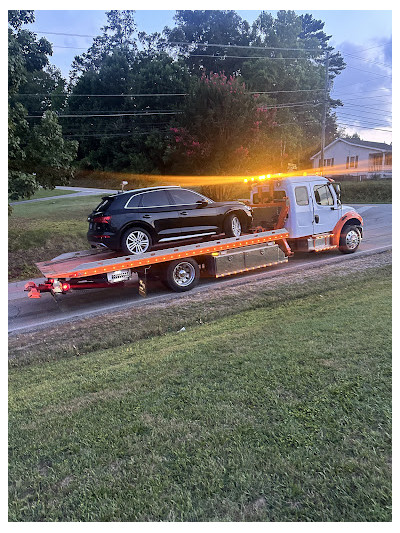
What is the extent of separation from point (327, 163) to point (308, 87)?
3016 millimetres

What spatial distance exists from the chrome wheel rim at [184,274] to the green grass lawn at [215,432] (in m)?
2.74

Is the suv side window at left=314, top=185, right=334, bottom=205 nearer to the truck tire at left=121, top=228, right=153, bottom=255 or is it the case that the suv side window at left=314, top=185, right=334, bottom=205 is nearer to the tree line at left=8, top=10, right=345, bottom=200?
the tree line at left=8, top=10, right=345, bottom=200

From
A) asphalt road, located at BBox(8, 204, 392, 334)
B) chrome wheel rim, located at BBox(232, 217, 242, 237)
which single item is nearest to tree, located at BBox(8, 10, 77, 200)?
asphalt road, located at BBox(8, 204, 392, 334)

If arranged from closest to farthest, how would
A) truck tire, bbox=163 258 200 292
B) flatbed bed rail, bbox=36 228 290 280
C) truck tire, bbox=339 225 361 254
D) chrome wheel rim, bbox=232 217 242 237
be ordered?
flatbed bed rail, bbox=36 228 290 280
truck tire, bbox=163 258 200 292
chrome wheel rim, bbox=232 217 242 237
truck tire, bbox=339 225 361 254

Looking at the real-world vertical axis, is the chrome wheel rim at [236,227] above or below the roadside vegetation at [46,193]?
below

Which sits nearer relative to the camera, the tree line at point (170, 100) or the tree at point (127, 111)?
the tree line at point (170, 100)

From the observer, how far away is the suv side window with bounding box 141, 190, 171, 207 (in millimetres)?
5535

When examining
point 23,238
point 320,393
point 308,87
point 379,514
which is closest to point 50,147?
point 23,238

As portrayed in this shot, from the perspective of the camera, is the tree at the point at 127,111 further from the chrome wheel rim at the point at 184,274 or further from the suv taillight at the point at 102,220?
the chrome wheel rim at the point at 184,274

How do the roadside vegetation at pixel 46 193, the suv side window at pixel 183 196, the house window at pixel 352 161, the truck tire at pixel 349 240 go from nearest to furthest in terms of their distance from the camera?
the suv side window at pixel 183 196, the roadside vegetation at pixel 46 193, the house window at pixel 352 161, the truck tire at pixel 349 240

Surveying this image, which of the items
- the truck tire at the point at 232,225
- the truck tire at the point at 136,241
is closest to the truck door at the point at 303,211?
the truck tire at the point at 232,225

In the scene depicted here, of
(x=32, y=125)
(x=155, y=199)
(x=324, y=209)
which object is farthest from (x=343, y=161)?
(x=32, y=125)

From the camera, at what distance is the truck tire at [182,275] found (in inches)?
252

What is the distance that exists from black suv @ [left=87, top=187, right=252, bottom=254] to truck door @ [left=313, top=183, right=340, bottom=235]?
2529 mm
